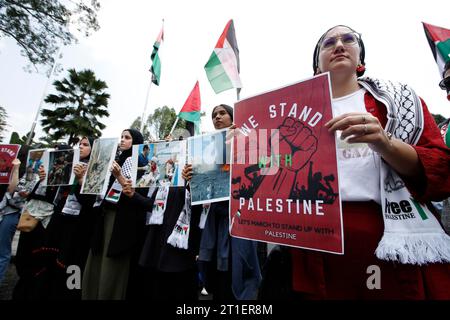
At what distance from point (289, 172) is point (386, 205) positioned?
1.30 feet

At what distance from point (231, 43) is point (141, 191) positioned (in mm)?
2488

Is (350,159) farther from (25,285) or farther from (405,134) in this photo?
(25,285)

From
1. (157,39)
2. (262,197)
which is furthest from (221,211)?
(157,39)

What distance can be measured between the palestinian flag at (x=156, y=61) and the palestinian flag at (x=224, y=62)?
103 inches

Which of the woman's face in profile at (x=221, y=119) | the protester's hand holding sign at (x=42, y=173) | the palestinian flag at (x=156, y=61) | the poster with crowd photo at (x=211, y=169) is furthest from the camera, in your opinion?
the palestinian flag at (x=156, y=61)

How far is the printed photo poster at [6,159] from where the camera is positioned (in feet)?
9.50

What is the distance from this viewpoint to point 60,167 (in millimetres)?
2686

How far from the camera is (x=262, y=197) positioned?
1.15 metres

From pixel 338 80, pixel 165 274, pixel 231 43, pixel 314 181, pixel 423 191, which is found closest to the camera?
pixel 423 191

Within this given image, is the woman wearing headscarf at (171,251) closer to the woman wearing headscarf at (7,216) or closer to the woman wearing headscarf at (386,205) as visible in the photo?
the woman wearing headscarf at (386,205)

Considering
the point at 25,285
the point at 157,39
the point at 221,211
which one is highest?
the point at 157,39

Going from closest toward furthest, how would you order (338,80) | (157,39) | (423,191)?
1. (423,191)
2. (338,80)
3. (157,39)

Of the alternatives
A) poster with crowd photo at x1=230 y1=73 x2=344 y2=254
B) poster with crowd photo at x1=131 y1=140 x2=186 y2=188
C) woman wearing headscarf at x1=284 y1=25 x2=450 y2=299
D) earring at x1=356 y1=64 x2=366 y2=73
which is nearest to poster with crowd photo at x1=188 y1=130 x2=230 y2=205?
poster with crowd photo at x1=131 y1=140 x2=186 y2=188

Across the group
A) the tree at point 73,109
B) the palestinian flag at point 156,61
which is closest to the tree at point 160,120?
the tree at point 73,109
